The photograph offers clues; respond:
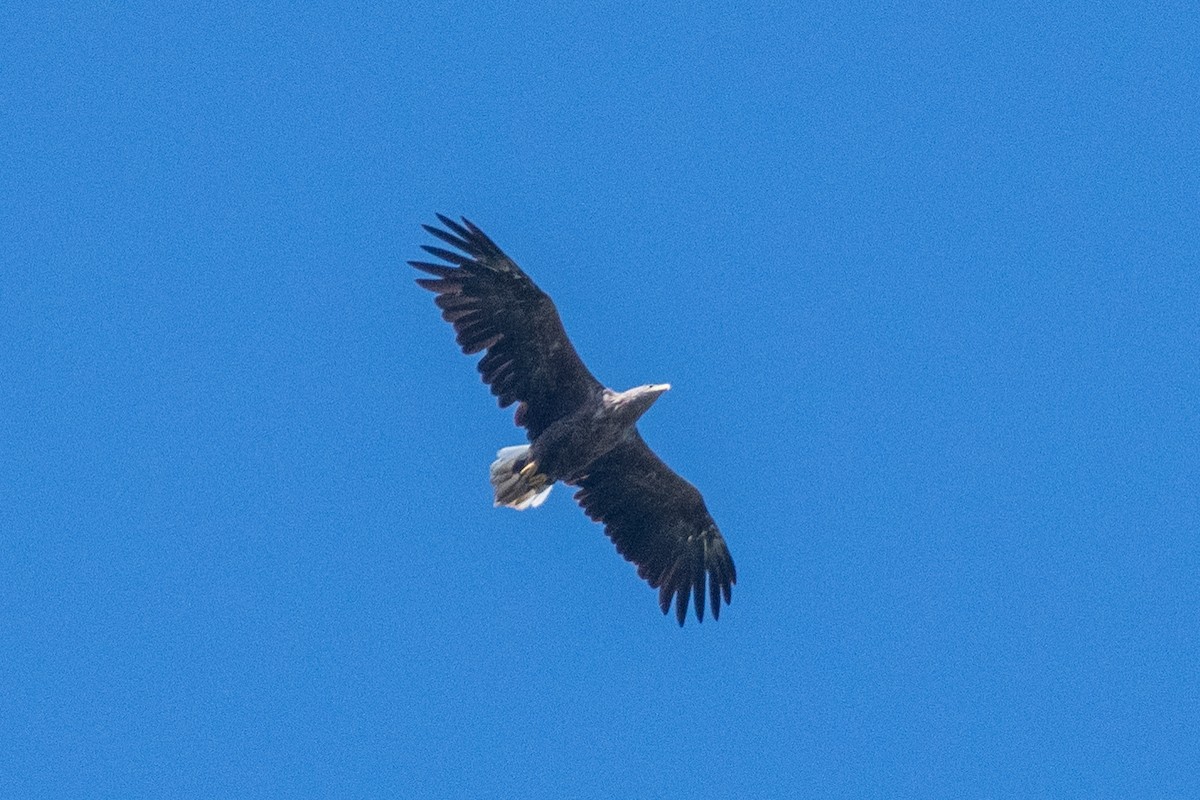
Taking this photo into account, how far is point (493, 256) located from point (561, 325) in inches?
36.6

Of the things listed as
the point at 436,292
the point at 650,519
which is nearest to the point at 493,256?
the point at 436,292

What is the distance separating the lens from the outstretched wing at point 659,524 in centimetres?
2067

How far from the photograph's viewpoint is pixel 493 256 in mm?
19281

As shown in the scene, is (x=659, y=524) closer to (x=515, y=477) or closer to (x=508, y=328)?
(x=515, y=477)

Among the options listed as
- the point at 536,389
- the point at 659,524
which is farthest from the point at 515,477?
the point at 659,524

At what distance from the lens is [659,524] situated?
21.1m

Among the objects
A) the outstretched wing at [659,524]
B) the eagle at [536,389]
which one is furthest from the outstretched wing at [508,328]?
the outstretched wing at [659,524]

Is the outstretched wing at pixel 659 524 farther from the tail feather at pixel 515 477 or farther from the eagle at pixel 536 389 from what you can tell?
the tail feather at pixel 515 477

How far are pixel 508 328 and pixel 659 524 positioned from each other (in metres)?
2.98

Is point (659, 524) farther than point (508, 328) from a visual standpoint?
Yes

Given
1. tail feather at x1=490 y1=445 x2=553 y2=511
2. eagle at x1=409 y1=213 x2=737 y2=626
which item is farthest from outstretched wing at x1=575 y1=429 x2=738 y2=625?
tail feather at x1=490 y1=445 x2=553 y2=511

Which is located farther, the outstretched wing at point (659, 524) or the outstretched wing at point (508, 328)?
the outstretched wing at point (659, 524)

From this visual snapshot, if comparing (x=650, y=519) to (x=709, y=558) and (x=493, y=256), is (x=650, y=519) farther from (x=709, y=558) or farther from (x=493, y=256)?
(x=493, y=256)

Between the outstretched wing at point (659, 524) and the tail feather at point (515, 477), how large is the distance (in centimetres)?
95
